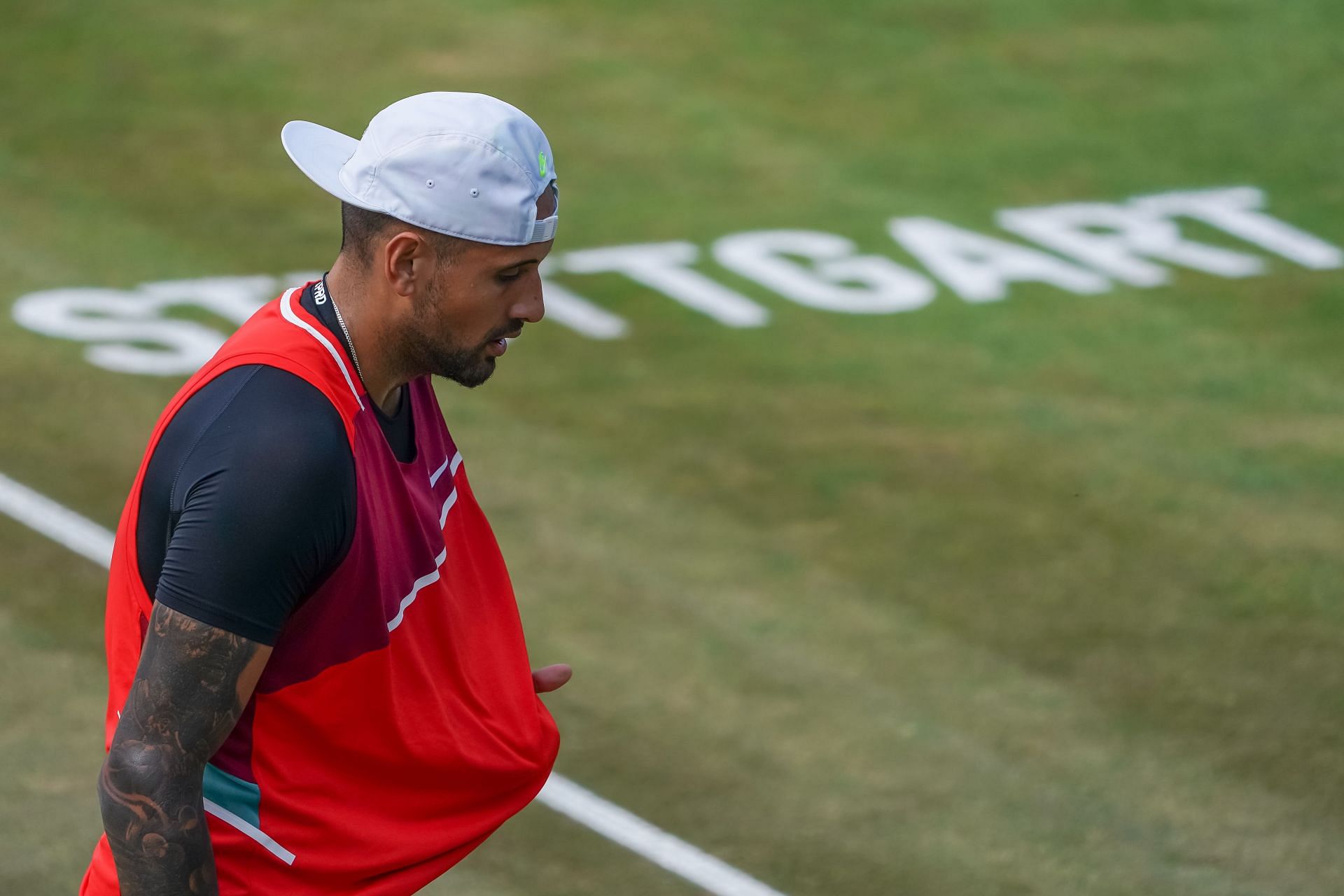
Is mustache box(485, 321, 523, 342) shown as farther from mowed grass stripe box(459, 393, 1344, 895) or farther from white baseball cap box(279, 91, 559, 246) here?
mowed grass stripe box(459, 393, 1344, 895)

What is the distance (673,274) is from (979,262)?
1859 millimetres

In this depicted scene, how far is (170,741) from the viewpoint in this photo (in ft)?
11.0

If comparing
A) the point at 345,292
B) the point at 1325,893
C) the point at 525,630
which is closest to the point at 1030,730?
the point at 1325,893

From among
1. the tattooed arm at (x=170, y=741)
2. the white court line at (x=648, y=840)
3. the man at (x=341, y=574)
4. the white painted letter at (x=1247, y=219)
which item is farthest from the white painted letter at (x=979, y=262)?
the tattooed arm at (x=170, y=741)

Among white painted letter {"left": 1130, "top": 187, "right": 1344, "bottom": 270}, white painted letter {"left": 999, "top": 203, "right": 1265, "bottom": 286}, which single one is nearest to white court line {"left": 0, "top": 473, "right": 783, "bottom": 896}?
white painted letter {"left": 999, "top": 203, "right": 1265, "bottom": 286}

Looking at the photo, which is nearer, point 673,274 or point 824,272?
point 673,274

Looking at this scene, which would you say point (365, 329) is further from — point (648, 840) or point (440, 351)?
point (648, 840)

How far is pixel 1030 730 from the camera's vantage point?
23.0 ft

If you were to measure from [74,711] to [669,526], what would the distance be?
2.68 metres

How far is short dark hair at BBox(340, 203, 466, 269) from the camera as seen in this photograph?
3.65 m

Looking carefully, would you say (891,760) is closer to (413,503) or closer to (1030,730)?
(1030,730)

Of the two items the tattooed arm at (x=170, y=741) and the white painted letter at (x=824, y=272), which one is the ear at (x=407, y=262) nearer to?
the tattooed arm at (x=170, y=741)

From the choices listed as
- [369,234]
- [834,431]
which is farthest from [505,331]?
[834,431]

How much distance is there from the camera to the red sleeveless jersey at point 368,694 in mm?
3594
